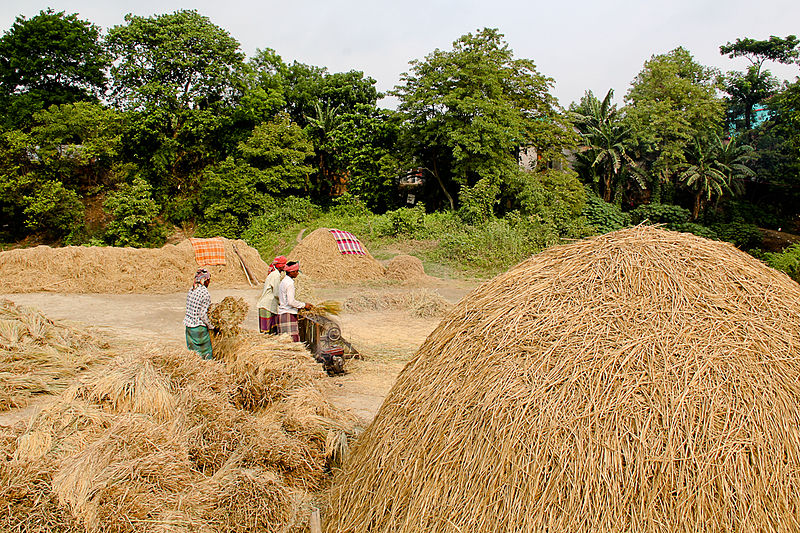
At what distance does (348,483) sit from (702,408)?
210 cm

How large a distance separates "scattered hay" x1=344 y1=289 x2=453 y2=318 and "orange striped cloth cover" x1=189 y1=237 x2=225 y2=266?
495cm

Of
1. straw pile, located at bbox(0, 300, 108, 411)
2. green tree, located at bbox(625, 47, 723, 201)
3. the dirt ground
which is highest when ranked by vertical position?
green tree, located at bbox(625, 47, 723, 201)

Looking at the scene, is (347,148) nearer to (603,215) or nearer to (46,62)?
(603,215)

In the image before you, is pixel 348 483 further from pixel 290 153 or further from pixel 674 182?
pixel 674 182

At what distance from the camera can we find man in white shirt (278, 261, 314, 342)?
6879mm

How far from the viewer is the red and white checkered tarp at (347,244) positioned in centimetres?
1820

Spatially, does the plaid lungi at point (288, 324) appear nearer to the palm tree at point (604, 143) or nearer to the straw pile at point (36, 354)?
the straw pile at point (36, 354)

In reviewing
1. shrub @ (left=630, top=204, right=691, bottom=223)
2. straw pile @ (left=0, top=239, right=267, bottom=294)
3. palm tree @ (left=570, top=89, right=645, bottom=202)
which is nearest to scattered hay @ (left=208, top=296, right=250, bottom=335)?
straw pile @ (left=0, top=239, right=267, bottom=294)

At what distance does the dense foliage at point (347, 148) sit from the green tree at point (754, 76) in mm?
197

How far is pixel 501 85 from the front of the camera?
1030 inches

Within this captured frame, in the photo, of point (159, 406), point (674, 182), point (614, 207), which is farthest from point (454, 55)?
point (159, 406)

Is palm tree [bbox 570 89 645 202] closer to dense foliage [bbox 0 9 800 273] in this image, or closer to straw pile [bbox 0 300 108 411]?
dense foliage [bbox 0 9 800 273]

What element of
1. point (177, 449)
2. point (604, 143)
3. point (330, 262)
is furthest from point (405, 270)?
point (604, 143)

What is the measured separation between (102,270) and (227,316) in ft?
33.7
